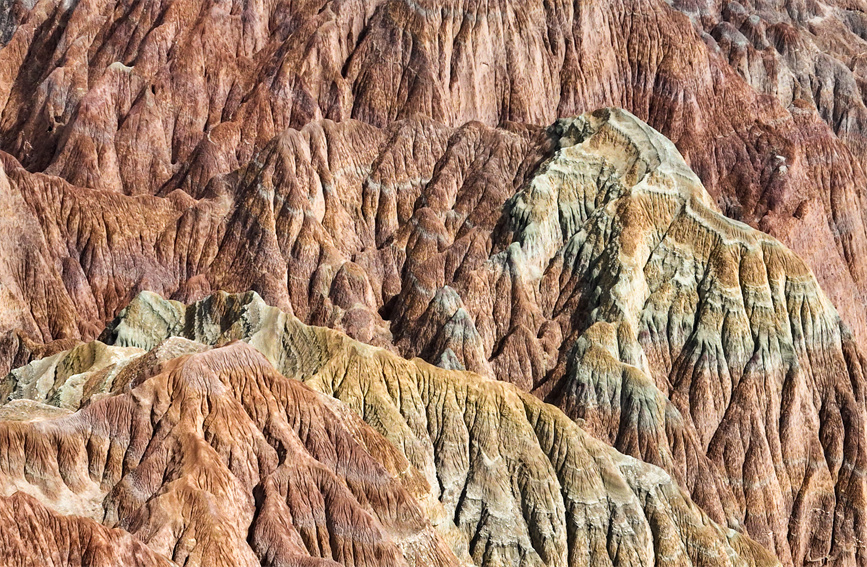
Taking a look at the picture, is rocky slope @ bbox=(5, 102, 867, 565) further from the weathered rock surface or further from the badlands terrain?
the weathered rock surface

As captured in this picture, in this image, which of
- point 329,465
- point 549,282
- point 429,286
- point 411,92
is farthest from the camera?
point 411,92

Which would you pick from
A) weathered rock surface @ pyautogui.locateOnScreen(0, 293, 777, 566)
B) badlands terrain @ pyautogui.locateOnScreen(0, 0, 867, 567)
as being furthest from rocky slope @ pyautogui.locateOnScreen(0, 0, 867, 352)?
weathered rock surface @ pyautogui.locateOnScreen(0, 293, 777, 566)

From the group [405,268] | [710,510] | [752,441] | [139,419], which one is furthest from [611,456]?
[405,268]

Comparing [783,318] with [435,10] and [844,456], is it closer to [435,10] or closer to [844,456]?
[844,456]

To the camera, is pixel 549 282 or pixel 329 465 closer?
pixel 329 465

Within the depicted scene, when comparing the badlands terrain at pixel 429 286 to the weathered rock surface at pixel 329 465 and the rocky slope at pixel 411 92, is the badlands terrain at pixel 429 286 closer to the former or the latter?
the weathered rock surface at pixel 329 465

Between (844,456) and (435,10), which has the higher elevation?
(435,10)

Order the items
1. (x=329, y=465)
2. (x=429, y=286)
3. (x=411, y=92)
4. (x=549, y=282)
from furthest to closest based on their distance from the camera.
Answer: (x=411, y=92), (x=429, y=286), (x=549, y=282), (x=329, y=465)

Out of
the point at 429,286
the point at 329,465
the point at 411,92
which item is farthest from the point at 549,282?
the point at 329,465

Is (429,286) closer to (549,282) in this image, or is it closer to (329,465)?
(549,282)
